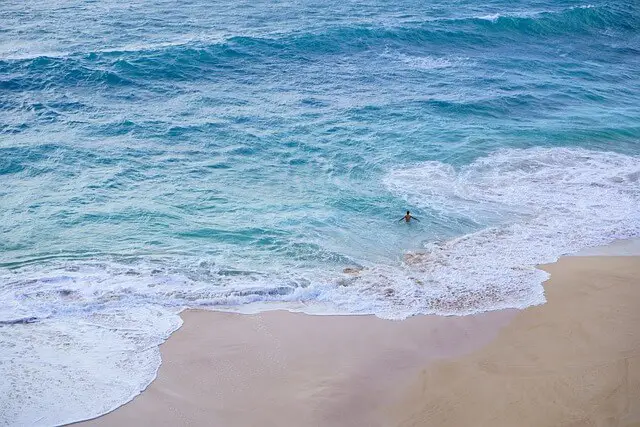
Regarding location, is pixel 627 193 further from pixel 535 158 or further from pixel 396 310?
pixel 396 310

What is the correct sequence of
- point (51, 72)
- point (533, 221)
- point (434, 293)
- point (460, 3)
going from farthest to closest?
point (460, 3) < point (51, 72) < point (533, 221) < point (434, 293)

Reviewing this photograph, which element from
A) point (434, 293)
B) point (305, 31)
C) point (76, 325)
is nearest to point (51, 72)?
point (305, 31)

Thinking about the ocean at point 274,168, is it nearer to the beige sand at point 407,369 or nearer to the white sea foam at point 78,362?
the white sea foam at point 78,362

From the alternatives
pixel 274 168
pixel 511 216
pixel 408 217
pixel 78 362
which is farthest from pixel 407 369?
pixel 274 168

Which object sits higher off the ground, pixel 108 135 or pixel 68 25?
pixel 68 25

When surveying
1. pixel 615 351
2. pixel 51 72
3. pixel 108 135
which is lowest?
pixel 615 351

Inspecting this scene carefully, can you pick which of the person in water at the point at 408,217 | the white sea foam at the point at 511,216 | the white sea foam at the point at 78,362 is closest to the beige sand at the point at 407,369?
the white sea foam at the point at 78,362
